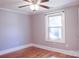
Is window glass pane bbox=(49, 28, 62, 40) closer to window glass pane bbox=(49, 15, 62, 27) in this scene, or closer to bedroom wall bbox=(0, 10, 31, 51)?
window glass pane bbox=(49, 15, 62, 27)

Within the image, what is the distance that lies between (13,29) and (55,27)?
2.30 metres

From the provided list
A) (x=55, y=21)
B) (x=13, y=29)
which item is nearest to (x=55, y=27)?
(x=55, y=21)

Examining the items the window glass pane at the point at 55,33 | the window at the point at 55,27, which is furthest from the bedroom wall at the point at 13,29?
the window glass pane at the point at 55,33

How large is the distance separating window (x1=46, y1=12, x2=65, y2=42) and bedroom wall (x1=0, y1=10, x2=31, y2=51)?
4.46 ft

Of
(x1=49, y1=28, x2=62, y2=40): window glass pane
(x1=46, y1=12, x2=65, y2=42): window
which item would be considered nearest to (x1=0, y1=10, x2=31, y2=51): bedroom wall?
(x1=46, y1=12, x2=65, y2=42): window

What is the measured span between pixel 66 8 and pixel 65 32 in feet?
3.79

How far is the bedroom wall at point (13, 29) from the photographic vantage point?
393cm

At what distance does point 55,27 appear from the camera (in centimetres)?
439

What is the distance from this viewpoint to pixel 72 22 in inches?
143

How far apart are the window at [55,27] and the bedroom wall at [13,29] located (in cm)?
136

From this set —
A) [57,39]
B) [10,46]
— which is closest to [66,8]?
[57,39]

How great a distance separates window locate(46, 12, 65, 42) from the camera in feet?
13.4

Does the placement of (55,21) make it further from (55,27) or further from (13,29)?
(13,29)

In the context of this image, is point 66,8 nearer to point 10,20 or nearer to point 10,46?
point 10,20
